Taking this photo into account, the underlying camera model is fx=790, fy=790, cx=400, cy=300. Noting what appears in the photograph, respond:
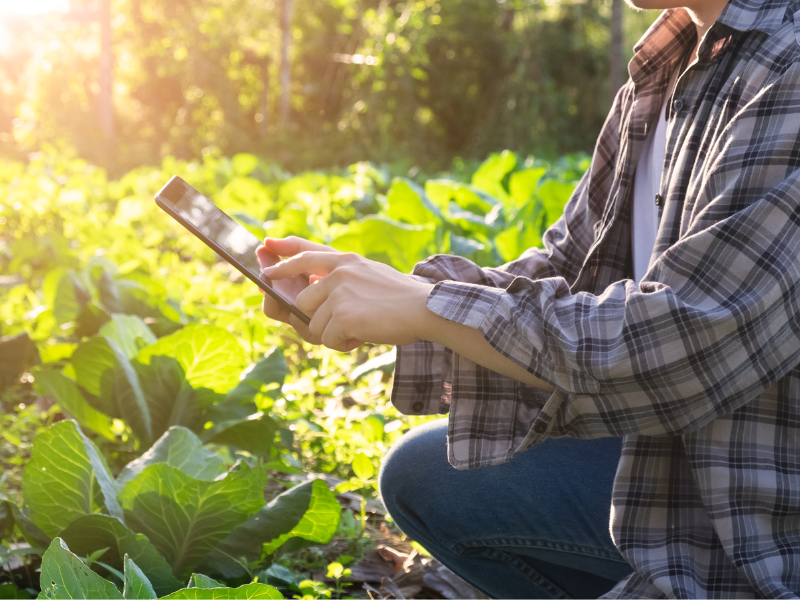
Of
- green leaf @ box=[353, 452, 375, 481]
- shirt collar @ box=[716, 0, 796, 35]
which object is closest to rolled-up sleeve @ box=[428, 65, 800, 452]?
shirt collar @ box=[716, 0, 796, 35]

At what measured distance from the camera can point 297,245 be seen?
1444 millimetres

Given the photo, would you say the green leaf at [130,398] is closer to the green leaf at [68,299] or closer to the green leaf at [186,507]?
the green leaf at [186,507]

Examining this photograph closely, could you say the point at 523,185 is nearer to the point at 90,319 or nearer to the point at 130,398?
the point at 90,319

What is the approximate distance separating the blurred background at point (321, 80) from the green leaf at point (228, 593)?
985 centimetres

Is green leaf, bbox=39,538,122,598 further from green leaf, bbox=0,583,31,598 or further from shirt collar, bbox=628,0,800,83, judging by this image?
shirt collar, bbox=628,0,800,83

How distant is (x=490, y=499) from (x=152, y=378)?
1038mm

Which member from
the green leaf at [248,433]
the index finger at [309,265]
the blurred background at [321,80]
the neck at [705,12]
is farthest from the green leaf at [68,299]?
the blurred background at [321,80]

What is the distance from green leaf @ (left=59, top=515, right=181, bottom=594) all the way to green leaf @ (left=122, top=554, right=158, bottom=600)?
0.76ft

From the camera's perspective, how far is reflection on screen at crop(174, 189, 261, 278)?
1391mm

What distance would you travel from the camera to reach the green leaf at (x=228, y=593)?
1059 millimetres

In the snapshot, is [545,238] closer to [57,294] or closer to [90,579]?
[90,579]

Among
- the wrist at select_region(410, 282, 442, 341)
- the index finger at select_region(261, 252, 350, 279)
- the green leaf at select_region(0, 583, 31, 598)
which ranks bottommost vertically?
the green leaf at select_region(0, 583, 31, 598)

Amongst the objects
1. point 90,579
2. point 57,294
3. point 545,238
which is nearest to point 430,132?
point 57,294

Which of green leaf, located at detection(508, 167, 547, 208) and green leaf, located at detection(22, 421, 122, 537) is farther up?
green leaf, located at detection(508, 167, 547, 208)
